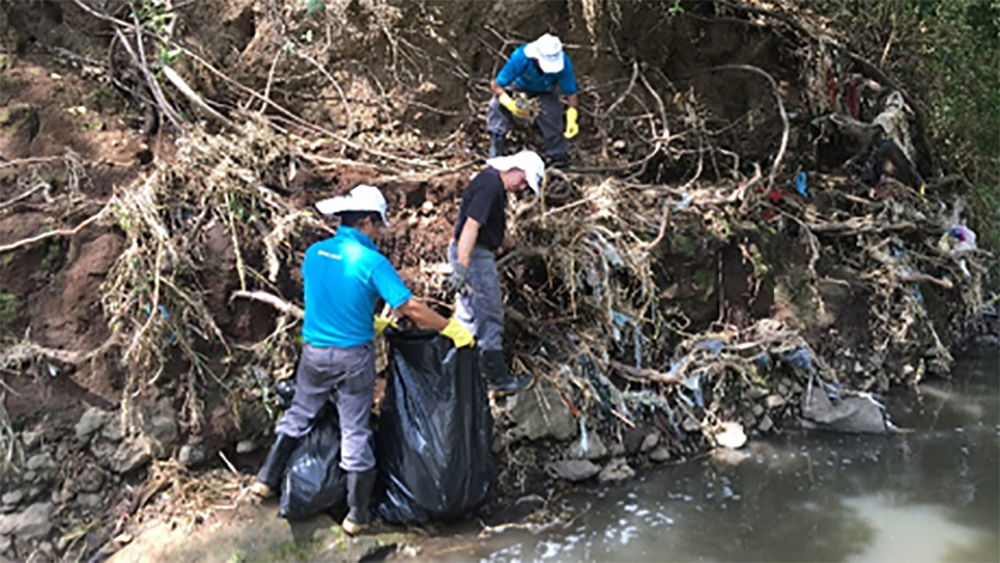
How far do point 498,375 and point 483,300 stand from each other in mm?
407

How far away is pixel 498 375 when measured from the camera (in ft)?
11.7

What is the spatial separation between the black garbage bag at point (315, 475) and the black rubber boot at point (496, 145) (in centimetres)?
208

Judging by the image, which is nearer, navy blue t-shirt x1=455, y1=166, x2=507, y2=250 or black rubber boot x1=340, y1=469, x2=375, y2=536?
black rubber boot x1=340, y1=469, x2=375, y2=536

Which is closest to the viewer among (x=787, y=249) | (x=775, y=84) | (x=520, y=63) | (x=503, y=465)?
(x=503, y=465)

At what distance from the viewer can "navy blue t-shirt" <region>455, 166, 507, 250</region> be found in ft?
10.6

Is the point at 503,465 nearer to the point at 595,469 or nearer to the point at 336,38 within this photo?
the point at 595,469

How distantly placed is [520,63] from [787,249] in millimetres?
2257

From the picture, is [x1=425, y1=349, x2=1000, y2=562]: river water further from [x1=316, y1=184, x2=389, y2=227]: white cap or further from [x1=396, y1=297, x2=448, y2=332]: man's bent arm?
[x1=316, y1=184, x2=389, y2=227]: white cap

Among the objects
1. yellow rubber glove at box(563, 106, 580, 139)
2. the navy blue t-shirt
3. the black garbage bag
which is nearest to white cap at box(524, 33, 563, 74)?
yellow rubber glove at box(563, 106, 580, 139)

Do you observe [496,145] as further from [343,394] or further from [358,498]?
[358,498]

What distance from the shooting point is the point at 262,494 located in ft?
10.1

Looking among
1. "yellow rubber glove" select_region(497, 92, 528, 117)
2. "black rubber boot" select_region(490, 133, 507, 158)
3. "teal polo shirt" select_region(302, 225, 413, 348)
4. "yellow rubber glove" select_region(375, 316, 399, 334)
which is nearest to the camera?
"teal polo shirt" select_region(302, 225, 413, 348)

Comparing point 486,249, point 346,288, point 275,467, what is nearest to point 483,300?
point 486,249

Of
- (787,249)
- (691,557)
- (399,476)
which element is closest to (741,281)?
(787,249)
